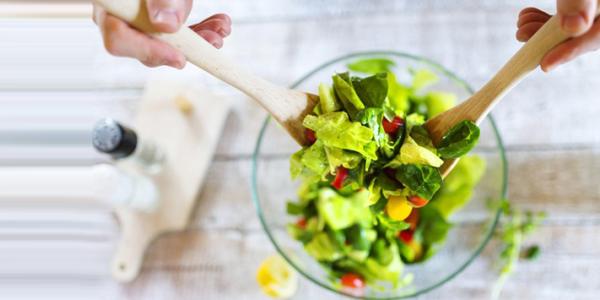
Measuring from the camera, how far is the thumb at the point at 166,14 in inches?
24.8

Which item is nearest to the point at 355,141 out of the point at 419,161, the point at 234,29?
the point at 419,161

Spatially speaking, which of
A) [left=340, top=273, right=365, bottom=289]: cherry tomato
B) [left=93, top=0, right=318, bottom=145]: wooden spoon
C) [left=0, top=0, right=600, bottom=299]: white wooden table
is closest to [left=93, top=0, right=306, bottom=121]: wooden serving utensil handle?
[left=93, top=0, right=318, bottom=145]: wooden spoon

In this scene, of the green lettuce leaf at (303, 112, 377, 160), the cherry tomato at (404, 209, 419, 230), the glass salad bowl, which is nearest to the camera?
the green lettuce leaf at (303, 112, 377, 160)

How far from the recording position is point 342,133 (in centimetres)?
76

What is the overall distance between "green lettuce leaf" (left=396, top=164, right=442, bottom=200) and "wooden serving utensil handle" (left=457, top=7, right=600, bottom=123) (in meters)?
0.10

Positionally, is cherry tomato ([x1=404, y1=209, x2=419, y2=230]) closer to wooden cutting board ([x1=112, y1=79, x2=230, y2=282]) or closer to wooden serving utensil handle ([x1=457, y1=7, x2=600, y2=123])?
wooden serving utensil handle ([x1=457, y1=7, x2=600, y2=123])

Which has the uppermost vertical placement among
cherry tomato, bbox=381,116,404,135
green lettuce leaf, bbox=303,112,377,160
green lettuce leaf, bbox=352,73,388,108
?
green lettuce leaf, bbox=352,73,388,108

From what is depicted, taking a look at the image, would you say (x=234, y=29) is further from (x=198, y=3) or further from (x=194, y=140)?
(x=194, y=140)

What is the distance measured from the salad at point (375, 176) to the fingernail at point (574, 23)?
18cm

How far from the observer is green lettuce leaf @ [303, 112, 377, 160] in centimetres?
75

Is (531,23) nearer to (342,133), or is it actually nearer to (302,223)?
(342,133)

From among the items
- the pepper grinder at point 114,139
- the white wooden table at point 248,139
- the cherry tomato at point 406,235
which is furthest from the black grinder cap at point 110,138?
the cherry tomato at point 406,235

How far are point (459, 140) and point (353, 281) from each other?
446 millimetres

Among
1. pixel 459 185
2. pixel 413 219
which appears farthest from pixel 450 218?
pixel 413 219
